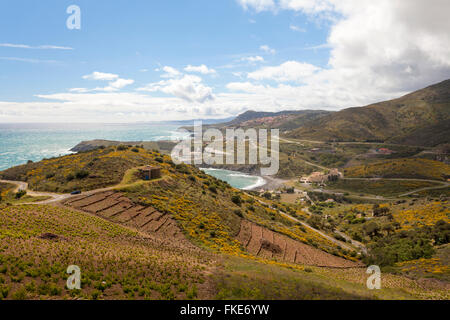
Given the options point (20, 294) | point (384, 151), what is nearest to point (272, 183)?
point (384, 151)

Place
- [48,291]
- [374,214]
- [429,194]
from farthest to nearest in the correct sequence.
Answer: [429,194] < [374,214] < [48,291]

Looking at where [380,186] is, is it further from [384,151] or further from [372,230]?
[384,151]

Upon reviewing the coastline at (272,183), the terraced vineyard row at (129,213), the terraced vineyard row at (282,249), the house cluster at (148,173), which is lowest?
the coastline at (272,183)

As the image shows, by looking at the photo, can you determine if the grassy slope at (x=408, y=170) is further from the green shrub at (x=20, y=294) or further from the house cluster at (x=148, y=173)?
the green shrub at (x=20, y=294)

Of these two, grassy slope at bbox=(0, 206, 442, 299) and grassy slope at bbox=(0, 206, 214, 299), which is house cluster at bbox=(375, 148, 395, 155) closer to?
grassy slope at bbox=(0, 206, 442, 299)

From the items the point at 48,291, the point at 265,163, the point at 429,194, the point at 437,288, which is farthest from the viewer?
the point at 265,163

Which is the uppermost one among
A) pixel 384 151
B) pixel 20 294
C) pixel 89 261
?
pixel 384 151

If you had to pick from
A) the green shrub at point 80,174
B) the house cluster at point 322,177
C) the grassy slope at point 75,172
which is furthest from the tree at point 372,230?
the house cluster at point 322,177
